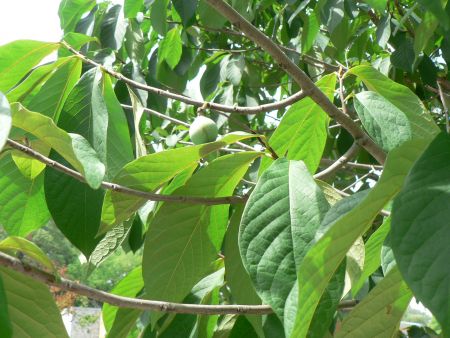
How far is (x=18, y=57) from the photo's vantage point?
2.70 feet

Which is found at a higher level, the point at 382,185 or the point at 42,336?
the point at 382,185

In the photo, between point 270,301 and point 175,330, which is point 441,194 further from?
point 175,330

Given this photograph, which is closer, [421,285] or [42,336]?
[421,285]

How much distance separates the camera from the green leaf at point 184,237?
2.40 ft

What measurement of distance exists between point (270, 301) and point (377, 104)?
33cm

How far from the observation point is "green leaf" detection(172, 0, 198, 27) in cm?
137

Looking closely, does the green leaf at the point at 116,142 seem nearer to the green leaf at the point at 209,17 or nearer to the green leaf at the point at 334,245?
the green leaf at the point at 334,245

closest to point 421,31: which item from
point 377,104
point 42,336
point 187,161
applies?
point 377,104

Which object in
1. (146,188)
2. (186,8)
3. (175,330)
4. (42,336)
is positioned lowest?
(175,330)

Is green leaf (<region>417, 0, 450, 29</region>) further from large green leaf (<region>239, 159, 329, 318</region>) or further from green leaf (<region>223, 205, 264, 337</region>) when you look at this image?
green leaf (<region>223, 205, 264, 337</region>)

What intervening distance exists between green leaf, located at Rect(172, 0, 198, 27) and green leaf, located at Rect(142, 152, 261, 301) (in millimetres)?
687

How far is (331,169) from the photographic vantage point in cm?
74

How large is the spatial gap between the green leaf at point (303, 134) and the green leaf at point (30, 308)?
339mm

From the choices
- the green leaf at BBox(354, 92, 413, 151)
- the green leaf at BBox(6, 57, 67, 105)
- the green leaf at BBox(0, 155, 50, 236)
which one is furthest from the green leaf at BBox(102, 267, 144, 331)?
the green leaf at BBox(354, 92, 413, 151)
